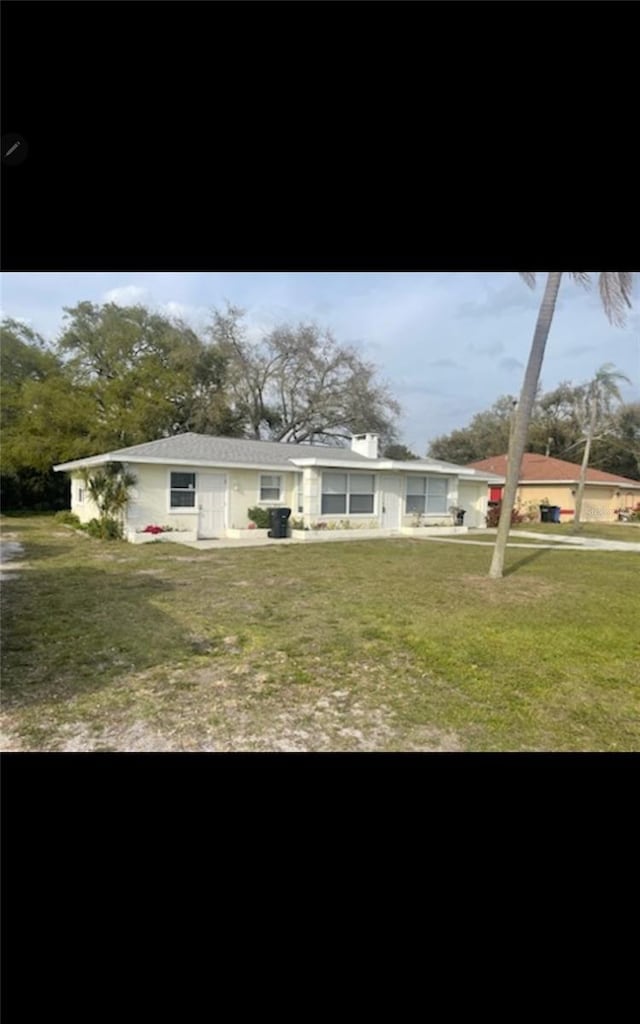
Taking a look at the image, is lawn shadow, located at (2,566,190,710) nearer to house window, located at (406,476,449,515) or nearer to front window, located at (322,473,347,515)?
front window, located at (322,473,347,515)

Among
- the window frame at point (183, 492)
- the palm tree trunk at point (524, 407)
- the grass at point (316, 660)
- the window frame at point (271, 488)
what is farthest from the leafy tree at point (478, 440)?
the grass at point (316, 660)

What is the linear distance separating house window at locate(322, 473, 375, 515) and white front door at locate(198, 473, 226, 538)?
2.66 metres

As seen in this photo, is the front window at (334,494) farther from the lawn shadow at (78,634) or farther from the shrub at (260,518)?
the lawn shadow at (78,634)

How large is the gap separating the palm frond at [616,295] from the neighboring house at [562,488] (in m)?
6.07

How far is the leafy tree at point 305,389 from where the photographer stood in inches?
784

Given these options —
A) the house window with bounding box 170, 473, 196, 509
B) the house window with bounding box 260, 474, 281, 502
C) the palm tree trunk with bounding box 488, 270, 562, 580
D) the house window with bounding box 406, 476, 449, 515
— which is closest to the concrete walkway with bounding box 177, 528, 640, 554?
the house window with bounding box 170, 473, 196, 509

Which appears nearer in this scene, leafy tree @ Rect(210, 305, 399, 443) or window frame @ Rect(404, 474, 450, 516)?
window frame @ Rect(404, 474, 450, 516)

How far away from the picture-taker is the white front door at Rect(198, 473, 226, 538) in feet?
37.2

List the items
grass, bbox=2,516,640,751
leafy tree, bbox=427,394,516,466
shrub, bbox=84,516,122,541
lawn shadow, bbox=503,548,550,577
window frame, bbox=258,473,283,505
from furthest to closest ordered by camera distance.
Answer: leafy tree, bbox=427,394,516,466 → window frame, bbox=258,473,283,505 → shrub, bbox=84,516,122,541 → lawn shadow, bbox=503,548,550,577 → grass, bbox=2,516,640,751

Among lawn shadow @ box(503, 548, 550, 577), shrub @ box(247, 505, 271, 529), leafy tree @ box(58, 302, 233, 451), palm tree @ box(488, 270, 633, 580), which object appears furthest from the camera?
leafy tree @ box(58, 302, 233, 451)
